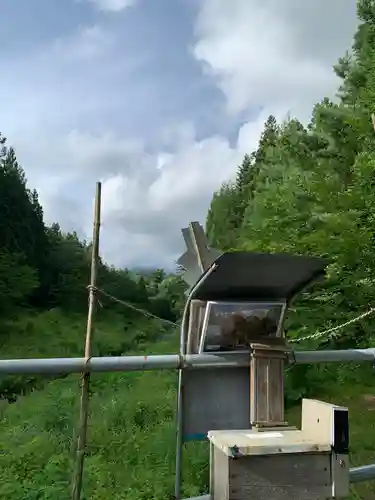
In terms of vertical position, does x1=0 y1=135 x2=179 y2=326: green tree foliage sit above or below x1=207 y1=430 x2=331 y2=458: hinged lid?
above

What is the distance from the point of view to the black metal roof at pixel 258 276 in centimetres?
212

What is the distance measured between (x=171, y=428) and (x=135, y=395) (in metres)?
2.93

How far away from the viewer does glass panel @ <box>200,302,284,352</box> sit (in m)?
2.22

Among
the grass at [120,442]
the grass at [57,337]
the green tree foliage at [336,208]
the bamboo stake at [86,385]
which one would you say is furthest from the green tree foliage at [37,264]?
the bamboo stake at [86,385]

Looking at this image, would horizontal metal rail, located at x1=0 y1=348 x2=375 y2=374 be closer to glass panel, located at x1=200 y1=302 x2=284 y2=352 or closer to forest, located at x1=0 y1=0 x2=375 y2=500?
glass panel, located at x1=200 y1=302 x2=284 y2=352

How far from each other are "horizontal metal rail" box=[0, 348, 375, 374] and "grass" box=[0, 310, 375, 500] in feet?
7.23

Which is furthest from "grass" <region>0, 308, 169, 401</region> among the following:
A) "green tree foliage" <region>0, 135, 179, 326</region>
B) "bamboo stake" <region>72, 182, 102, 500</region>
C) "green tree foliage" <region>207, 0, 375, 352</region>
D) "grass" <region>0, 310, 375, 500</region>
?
"bamboo stake" <region>72, 182, 102, 500</region>

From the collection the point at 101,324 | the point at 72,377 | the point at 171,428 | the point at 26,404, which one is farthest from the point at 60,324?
the point at 171,428

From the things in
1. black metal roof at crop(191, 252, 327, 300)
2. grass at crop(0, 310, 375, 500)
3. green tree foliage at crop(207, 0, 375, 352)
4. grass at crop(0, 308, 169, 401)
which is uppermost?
green tree foliage at crop(207, 0, 375, 352)

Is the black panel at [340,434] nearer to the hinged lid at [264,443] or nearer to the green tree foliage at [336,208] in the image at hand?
the hinged lid at [264,443]

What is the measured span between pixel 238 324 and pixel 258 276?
24 cm

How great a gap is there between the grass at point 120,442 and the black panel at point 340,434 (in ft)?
7.99

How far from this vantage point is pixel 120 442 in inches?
261

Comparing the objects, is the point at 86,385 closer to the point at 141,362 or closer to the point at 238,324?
the point at 141,362
